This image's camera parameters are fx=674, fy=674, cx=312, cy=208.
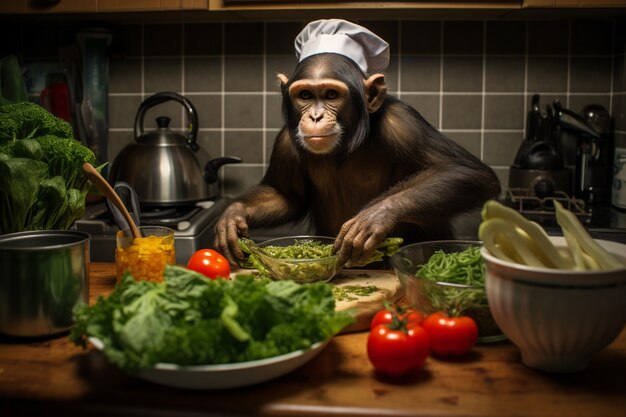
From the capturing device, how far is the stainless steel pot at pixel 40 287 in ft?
3.26

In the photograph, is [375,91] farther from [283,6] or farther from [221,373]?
[221,373]

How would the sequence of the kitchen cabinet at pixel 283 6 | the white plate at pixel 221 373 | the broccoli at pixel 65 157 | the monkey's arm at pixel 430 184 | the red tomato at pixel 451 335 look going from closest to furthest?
the white plate at pixel 221 373 < the red tomato at pixel 451 335 < the broccoli at pixel 65 157 < the monkey's arm at pixel 430 184 < the kitchen cabinet at pixel 283 6

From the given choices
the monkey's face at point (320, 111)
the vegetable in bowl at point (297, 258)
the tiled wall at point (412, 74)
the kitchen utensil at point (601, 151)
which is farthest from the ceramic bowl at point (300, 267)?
the kitchen utensil at point (601, 151)

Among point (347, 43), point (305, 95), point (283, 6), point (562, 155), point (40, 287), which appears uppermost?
point (283, 6)

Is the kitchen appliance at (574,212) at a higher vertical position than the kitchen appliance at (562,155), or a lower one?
lower

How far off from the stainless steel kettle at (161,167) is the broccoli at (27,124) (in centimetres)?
121

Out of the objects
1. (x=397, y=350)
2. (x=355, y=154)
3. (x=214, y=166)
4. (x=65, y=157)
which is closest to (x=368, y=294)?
(x=397, y=350)

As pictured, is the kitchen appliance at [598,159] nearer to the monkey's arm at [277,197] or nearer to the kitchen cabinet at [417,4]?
the kitchen cabinet at [417,4]

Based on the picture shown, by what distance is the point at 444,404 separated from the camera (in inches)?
32.4

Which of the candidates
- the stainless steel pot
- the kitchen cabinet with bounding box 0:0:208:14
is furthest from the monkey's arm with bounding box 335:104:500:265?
the kitchen cabinet with bounding box 0:0:208:14

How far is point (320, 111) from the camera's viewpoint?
6.11 ft

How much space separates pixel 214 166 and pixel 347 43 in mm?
1059

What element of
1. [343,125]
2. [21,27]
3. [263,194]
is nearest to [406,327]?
[343,125]

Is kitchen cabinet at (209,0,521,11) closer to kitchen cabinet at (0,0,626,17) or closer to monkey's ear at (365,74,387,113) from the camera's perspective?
kitchen cabinet at (0,0,626,17)
